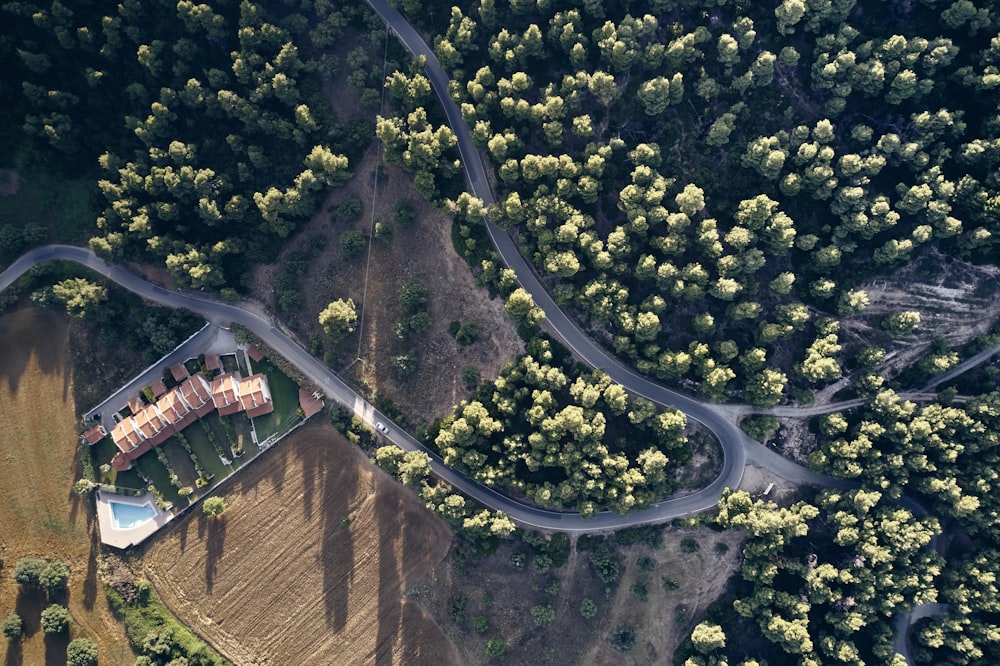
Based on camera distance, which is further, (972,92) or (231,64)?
(231,64)

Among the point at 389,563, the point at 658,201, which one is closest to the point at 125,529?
the point at 389,563

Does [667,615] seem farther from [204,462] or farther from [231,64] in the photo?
[231,64]

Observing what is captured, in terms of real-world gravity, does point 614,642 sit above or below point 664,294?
below

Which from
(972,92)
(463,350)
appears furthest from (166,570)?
(972,92)

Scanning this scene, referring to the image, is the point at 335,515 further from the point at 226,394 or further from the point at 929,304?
the point at 929,304

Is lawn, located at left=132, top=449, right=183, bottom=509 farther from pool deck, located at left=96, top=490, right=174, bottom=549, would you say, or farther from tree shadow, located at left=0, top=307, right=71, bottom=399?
tree shadow, located at left=0, top=307, right=71, bottom=399

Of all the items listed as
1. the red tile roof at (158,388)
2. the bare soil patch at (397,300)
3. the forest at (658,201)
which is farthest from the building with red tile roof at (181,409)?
the forest at (658,201)

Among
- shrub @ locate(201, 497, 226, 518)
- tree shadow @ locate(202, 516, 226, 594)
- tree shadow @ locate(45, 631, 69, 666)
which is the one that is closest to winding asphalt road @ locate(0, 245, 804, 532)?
shrub @ locate(201, 497, 226, 518)
